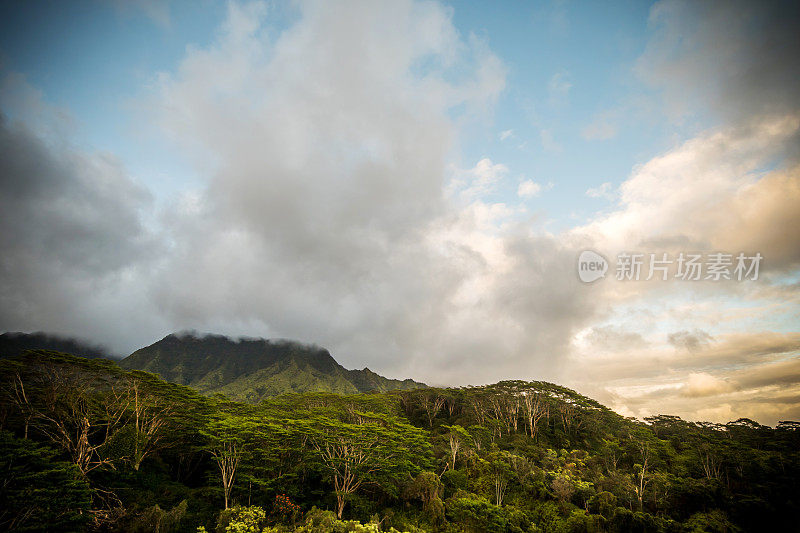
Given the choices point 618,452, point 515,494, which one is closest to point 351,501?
point 515,494

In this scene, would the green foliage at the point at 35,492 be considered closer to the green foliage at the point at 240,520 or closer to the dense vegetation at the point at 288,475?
the dense vegetation at the point at 288,475

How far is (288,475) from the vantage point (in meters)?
28.6

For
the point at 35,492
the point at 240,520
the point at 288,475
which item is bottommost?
the point at 288,475

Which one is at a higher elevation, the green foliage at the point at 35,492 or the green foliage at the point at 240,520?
the green foliage at the point at 35,492

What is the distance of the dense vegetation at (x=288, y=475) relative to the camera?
19703 mm

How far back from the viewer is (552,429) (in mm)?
61469

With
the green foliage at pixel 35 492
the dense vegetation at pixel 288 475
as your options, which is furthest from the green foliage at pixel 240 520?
the green foliage at pixel 35 492

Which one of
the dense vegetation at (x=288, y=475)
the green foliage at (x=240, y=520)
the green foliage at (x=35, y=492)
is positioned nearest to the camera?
the green foliage at (x=35, y=492)

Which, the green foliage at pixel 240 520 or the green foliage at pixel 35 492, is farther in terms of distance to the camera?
the green foliage at pixel 240 520

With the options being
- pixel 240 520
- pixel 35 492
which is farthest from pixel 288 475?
pixel 35 492

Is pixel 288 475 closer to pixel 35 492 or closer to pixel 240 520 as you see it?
pixel 240 520

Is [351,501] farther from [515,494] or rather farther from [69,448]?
[69,448]

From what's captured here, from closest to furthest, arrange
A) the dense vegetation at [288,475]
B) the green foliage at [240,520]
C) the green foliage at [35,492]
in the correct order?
the green foliage at [35,492]
the green foliage at [240,520]
the dense vegetation at [288,475]

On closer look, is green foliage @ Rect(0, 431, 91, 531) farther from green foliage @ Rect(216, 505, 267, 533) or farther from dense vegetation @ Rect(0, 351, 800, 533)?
green foliage @ Rect(216, 505, 267, 533)
